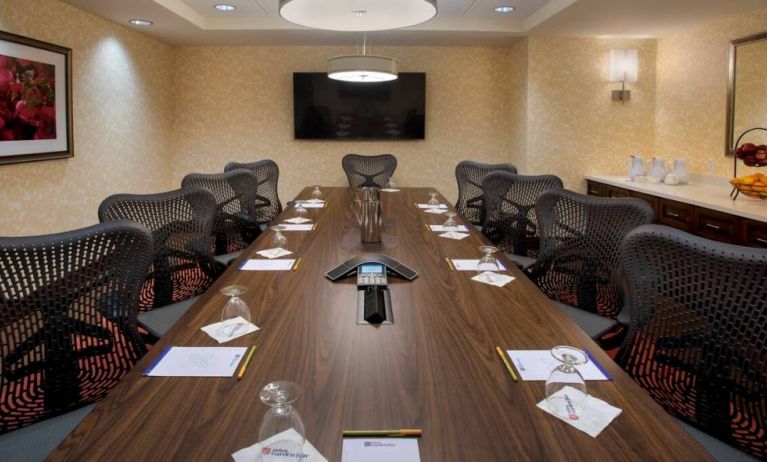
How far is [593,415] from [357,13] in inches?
55.7

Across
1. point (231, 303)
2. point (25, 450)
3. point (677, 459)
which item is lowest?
point (25, 450)

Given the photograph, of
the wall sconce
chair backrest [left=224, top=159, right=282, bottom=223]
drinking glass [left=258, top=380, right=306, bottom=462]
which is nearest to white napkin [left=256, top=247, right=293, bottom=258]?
drinking glass [left=258, top=380, right=306, bottom=462]

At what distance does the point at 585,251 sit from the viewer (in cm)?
221

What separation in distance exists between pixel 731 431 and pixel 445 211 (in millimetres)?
2326

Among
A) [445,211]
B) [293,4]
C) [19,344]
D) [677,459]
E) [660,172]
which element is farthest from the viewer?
[660,172]

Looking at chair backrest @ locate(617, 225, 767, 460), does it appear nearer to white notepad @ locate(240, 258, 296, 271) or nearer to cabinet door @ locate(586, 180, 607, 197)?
white notepad @ locate(240, 258, 296, 271)

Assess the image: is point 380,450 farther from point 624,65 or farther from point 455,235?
point 624,65

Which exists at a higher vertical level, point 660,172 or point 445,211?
point 660,172

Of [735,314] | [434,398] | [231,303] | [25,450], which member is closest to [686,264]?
[735,314]

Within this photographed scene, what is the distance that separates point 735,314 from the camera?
124 cm

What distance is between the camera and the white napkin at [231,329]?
1321mm

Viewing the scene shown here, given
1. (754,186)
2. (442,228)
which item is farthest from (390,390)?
(754,186)

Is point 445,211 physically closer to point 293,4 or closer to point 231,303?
point 293,4

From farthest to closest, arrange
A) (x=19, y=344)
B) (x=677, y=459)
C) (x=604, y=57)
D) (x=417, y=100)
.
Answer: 1. (x=417, y=100)
2. (x=604, y=57)
3. (x=19, y=344)
4. (x=677, y=459)
